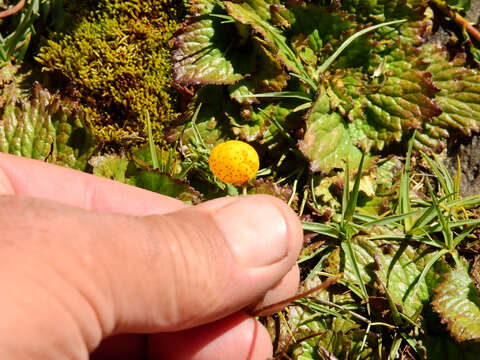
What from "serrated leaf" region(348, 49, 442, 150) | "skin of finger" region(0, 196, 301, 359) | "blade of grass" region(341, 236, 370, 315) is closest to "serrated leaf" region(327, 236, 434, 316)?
"blade of grass" region(341, 236, 370, 315)

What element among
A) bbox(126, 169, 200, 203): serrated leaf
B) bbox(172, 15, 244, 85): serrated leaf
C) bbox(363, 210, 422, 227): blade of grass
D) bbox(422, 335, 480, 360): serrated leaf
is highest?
bbox(172, 15, 244, 85): serrated leaf

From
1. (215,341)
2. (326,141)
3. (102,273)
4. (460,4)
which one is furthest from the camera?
(460,4)

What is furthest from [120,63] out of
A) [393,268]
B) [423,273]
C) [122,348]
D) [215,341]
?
[423,273]

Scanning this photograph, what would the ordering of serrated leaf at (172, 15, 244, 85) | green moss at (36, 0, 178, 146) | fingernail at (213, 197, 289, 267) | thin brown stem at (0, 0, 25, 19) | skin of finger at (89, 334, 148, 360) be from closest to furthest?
fingernail at (213, 197, 289, 267), skin of finger at (89, 334, 148, 360), serrated leaf at (172, 15, 244, 85), green moss at (36, 0, 178, 146), thin brown stem at (0, 0, 25, 19)

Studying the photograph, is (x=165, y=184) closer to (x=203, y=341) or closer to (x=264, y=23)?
(x=203, y=341)

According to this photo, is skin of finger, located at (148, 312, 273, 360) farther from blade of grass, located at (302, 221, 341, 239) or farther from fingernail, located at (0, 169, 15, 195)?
fingernail, located at (0, 169, 15, 195)

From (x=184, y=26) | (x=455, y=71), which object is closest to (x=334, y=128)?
(x=455, y=71)
